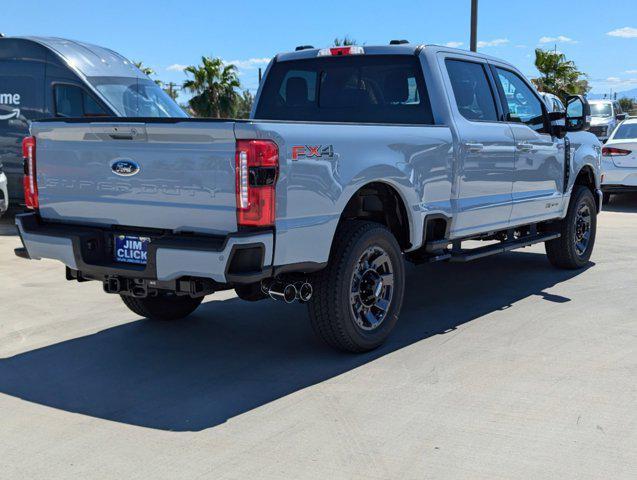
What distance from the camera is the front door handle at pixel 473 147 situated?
6.07m

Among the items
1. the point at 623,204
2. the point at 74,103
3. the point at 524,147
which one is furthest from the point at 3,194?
the point at 623,204

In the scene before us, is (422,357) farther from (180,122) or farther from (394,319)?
(180,122)

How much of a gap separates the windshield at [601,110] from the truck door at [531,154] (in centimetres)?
2220

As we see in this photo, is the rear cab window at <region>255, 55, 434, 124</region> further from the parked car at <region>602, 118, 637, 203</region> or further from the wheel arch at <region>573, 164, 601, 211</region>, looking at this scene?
the parked car at <region>602, 118, 637, 203</region>

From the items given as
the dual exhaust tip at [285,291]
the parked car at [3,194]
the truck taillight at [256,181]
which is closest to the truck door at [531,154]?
the dual exhaust tip at [285,291]

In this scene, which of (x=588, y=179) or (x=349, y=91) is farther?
(x=588, y=179)

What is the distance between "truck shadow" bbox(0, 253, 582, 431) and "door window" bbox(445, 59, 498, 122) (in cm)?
160

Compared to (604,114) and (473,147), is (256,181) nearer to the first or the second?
(473,147)

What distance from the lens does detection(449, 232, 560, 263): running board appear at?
6.23 m

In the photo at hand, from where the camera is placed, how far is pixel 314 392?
4539 millimetres

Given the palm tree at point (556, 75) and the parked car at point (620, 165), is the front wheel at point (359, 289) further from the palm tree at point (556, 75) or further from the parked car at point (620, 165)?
the palm tree at point (556, 75)

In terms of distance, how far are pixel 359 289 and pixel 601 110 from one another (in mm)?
25810

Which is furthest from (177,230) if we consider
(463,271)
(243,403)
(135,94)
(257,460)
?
(135,94)

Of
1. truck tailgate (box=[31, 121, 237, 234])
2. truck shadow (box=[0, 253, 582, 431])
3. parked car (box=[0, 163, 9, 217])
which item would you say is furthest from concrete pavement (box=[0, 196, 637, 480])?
parked car (box=[0, 163, 9, 217])
